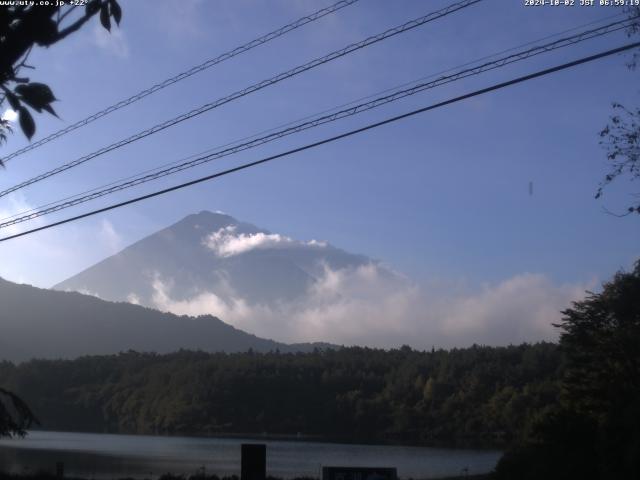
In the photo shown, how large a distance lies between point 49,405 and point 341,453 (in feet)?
229

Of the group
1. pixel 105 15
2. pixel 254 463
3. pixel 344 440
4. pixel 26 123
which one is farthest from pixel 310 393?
pixel 26 123

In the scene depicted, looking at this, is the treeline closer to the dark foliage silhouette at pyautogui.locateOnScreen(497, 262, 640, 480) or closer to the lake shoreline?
the lake shoreline

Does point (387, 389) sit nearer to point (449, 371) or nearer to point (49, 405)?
point (449, 371)

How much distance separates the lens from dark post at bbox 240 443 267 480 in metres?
9.57

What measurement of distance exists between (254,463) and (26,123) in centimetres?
589

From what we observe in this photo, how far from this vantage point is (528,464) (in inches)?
838

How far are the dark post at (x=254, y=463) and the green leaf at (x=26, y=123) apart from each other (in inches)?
225

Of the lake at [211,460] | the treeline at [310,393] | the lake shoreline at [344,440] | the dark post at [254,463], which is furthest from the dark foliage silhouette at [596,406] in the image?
the lake shoreline at [344,440]

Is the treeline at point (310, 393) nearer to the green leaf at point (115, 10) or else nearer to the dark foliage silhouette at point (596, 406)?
the dark foliage silhouette at point (596, 406)

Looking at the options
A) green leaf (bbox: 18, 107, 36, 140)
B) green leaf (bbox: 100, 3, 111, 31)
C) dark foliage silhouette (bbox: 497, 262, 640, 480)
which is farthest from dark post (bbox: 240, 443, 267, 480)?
dark foliage silhouette (bbox: 497, 262, 640, 480)

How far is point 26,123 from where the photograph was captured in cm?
Answer: 482

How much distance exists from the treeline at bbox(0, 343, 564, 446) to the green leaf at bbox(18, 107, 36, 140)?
80.7 metres

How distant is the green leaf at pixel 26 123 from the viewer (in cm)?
481

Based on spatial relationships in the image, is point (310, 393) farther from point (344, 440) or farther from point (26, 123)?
point (26, 123)
